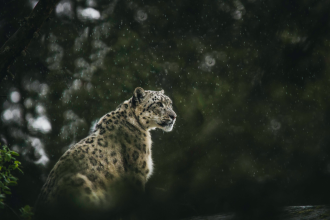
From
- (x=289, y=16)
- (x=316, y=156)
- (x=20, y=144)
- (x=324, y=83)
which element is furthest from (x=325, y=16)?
(x=20, y=144)

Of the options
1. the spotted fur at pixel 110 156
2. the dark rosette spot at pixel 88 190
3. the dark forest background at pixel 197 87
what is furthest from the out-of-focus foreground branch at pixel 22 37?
the dark forest background at pixel 197 87

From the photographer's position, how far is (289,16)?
14.6m

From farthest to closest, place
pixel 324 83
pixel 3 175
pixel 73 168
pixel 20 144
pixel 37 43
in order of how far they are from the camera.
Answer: pixel 324 83, pixel 37 43, pixel 20 144, pixel 73 168, pixel 3 175

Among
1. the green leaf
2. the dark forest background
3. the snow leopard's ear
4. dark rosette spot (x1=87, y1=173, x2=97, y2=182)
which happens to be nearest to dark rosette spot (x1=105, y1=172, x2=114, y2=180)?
dark rosette spot (x1=87, y1=173, x2=97, y2=182)

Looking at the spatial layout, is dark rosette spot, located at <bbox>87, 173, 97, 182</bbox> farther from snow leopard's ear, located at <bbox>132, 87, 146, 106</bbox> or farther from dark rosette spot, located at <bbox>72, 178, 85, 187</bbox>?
snow leopard's ear, located at <bbox>132, 87, 146, 106</bbox>

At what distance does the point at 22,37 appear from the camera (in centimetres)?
445

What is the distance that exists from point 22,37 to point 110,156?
2210 mm

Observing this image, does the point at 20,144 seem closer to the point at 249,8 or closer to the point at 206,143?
the point at 206,143

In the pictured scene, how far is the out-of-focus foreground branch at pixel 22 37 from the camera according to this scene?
4375 mm

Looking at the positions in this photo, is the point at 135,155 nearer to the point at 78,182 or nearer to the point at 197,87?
the point at 78,182

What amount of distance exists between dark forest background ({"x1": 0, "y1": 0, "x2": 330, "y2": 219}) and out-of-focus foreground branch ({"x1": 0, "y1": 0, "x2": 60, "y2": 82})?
6.93 m

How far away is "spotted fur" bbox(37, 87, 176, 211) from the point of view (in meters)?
5.03

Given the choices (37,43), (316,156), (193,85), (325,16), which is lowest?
(316,156)

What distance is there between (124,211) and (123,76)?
24.2 ft
